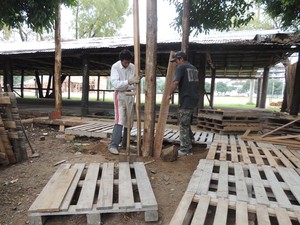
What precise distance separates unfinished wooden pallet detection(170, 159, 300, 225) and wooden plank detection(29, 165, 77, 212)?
4.15ft

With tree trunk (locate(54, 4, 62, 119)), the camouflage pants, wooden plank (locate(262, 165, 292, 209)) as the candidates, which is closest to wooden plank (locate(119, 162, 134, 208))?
the camouflage pants

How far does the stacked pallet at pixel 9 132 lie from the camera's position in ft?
13.7

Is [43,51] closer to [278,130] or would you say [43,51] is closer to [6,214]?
[6,214]

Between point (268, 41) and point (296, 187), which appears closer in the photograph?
point (296, 187)

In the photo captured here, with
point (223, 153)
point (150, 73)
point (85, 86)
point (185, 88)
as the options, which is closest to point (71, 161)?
point (150, 73)

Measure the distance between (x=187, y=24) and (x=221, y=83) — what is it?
55133 mm

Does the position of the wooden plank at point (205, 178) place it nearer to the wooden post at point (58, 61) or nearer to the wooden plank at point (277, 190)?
the wooden plank at point (277, 190)

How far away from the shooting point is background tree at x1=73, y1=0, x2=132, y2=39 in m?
25.6

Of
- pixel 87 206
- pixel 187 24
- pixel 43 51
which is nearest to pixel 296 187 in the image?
pixel 87 206

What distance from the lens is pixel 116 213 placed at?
2.61 metres

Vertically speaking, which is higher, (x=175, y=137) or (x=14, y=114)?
(x=14, y=114)

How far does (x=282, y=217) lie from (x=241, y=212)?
1.16 ft

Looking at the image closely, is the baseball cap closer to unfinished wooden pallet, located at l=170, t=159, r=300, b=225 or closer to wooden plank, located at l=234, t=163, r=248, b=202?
unfinished wooden pallet, located at l=170, t=159, r=300, b=225

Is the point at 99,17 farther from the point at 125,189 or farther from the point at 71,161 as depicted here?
the point at 125,189
